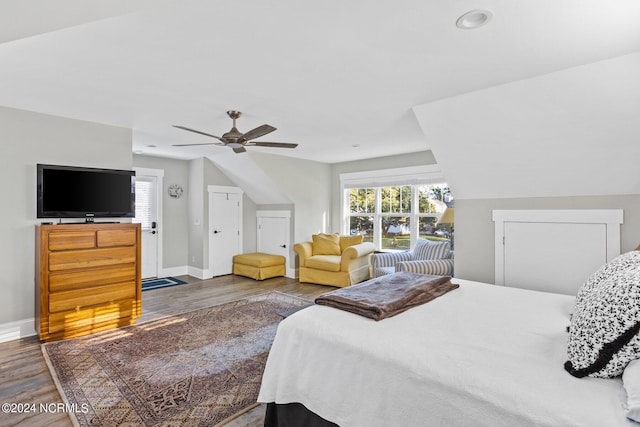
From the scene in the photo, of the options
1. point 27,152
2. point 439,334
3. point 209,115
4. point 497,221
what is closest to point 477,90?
point 497,221

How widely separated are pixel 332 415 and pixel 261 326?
2217 mm

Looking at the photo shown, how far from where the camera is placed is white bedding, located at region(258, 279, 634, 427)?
1.08 meters

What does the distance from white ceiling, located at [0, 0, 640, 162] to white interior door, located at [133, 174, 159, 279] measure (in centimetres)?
252

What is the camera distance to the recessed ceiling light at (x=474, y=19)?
1.68 m

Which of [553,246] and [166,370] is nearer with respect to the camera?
[166,370]

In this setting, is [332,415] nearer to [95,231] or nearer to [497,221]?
[497,221]

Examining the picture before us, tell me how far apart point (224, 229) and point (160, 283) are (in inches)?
58.0

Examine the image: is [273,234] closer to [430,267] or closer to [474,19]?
[430,267]

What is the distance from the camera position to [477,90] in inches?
108

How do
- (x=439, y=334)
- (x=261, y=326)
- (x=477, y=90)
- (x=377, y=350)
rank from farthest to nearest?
(x=261, y=326)
(x=477, y=90)
(x=439, y=334)
(x=377, y=350)

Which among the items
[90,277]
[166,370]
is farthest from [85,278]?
[166,370]

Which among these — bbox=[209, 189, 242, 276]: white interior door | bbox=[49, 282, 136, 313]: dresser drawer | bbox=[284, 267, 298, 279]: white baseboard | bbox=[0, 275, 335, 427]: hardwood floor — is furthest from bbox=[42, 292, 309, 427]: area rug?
bbox=[209, 189, 242, 276]: white interior door

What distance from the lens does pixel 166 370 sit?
2588mm

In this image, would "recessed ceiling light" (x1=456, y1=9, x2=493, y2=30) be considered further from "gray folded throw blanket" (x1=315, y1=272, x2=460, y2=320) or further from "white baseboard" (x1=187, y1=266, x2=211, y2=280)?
"white baseboard" (x1=187, y1=266, x2=211, y2=280)
